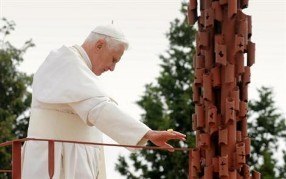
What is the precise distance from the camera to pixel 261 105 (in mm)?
31688

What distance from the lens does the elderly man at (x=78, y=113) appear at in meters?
7.73

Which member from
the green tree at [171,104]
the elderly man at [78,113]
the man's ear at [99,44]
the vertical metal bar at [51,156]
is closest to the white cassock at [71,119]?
the elderly man at [78,113]

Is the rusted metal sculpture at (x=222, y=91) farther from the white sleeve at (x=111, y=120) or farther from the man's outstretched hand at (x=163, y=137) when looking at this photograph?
the white sleeve at (x=111, y=120)

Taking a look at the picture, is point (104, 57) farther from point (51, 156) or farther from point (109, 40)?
point (51, 156)

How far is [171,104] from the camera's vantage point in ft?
103

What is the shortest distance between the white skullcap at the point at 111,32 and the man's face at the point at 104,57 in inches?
2.4

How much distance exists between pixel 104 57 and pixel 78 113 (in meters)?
0.54

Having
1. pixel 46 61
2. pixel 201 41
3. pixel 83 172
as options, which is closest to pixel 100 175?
pixel 83 172

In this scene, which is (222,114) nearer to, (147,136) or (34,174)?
(147,136)

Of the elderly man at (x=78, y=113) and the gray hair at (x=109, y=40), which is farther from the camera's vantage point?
the gray hair at (x=109, y=40)

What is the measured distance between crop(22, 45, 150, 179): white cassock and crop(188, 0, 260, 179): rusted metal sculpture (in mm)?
639

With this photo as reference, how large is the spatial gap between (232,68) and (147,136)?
0.89 metres

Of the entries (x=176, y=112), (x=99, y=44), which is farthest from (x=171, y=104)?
(x=99, y=44)

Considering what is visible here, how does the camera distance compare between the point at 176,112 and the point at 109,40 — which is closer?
the point at 109,40
